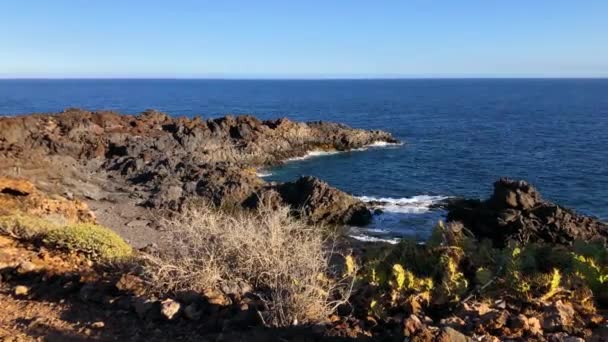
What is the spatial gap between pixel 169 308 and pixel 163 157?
1295 inches

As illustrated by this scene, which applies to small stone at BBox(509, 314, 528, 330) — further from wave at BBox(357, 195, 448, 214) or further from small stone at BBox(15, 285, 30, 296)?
wave at BBox(357, 195, 448, 214)

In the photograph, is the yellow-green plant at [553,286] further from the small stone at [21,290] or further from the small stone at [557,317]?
the small stone at [21,290]

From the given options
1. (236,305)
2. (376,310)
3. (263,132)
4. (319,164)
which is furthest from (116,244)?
(263,132)

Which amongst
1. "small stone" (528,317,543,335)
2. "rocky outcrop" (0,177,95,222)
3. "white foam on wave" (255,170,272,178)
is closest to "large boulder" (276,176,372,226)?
"rocky outcrop" (0,177,95,222)

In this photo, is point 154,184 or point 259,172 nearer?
point 154,184

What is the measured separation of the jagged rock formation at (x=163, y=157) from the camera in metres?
30.0

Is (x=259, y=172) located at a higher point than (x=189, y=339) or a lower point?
lower

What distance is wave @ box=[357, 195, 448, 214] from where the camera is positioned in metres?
32.6

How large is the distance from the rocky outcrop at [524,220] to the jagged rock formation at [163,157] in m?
6.36

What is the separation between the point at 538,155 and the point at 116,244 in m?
48.3

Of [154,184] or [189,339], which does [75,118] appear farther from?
[189,339]

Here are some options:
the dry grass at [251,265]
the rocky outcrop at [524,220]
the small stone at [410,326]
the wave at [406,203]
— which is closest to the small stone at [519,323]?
the small stone at [410,326]

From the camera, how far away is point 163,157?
39.4m

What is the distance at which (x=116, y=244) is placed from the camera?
35.8ft
